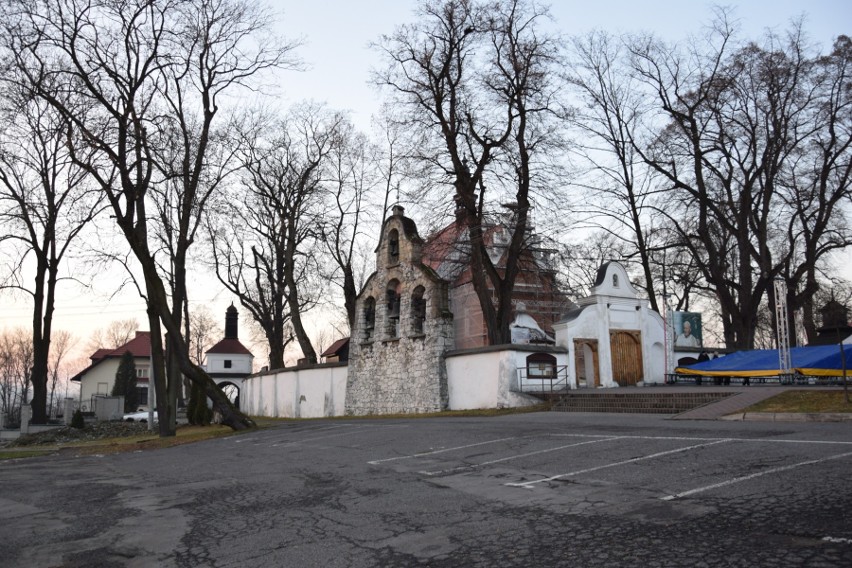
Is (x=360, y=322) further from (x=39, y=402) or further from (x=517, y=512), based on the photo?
(x=517, y=512)

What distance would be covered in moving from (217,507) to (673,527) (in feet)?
16.7

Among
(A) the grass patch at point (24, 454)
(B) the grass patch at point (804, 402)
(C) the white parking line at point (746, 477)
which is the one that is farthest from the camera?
(A) the grass patch at point (24, 454)

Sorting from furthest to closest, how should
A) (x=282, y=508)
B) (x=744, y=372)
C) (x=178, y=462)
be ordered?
(x=744, y=372)
(x=178, y=462)
(x=282, y=508)

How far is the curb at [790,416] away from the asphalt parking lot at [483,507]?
1610mm

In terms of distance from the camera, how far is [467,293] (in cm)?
4388

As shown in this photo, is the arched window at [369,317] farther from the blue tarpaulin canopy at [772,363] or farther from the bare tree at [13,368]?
the bare tree at [13,368]

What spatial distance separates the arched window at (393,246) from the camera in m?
33.1

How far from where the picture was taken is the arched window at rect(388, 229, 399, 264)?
1303 inches

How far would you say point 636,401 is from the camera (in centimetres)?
2161

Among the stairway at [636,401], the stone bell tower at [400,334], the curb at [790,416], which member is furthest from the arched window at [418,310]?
the curb at [790,416]

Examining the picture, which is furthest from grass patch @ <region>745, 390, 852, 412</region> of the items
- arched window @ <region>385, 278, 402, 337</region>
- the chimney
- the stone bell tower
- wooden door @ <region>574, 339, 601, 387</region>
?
the chimney

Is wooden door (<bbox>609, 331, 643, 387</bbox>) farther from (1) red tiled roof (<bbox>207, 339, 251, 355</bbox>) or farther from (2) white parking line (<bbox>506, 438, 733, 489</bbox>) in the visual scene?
(1) red tiled roof (<bbox>207, 339, 251, 355</bbox>)

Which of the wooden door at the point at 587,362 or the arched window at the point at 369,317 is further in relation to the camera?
the arched window at the point at 369,317

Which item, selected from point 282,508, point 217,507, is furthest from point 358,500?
point 217,507
